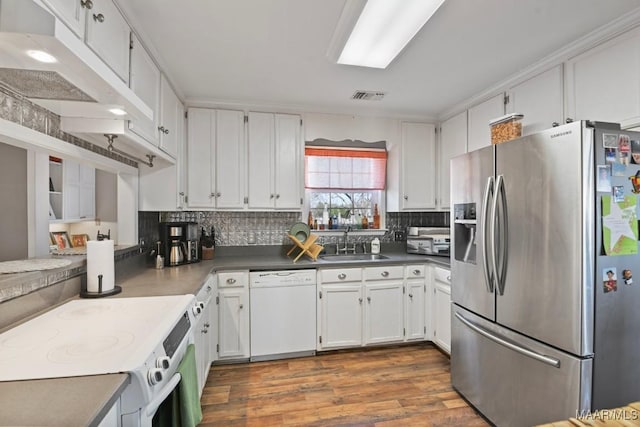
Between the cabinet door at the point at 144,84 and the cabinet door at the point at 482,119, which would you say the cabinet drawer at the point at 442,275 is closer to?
the cabinet door at the point at 482,119

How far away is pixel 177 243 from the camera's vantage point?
2.61 m

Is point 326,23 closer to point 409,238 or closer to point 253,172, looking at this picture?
point 253,172

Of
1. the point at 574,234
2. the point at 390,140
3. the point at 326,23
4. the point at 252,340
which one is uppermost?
the point at 326,23

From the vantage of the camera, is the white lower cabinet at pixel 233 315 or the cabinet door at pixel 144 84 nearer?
the cabinet door at pixel 144 84

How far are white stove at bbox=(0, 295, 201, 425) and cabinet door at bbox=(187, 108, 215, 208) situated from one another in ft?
4.98

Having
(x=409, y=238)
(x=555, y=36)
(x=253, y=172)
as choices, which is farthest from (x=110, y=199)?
(x=555, y=36)

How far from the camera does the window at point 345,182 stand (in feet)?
11.4

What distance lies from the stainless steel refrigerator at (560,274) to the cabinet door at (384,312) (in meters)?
1.10

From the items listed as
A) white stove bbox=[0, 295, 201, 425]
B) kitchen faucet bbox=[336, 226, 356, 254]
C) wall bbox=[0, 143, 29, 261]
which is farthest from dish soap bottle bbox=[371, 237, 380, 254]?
wall bbox=[0, 143, 29, 261]

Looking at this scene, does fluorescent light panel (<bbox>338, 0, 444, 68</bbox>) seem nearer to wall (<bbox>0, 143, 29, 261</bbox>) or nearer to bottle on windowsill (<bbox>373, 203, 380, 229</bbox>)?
bottle on windowsill (<bbox>373, 203, 380, 229</bbox>)

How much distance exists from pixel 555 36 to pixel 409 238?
2109mm

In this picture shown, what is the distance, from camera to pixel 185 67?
7.49 ft

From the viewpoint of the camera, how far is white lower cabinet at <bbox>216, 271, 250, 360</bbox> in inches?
103

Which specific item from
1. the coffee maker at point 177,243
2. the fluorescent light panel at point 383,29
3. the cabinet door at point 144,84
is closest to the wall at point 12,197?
the cabinet door at point 144,84
